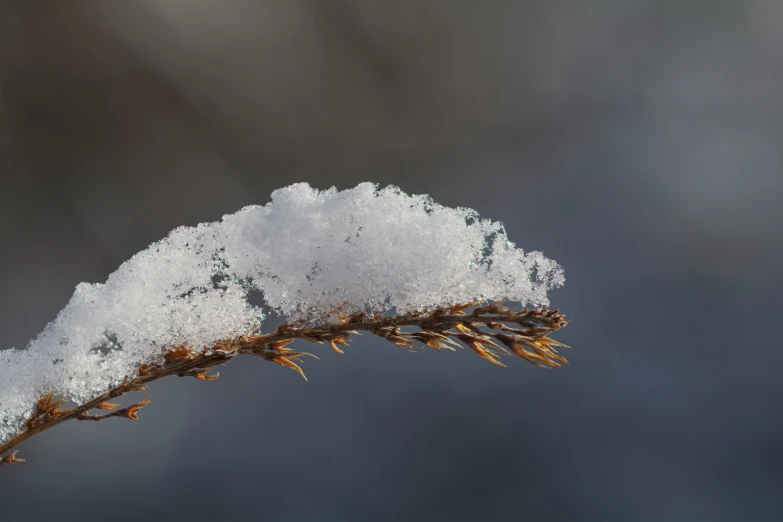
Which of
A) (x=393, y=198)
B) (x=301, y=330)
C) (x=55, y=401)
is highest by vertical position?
(x=393, y=198)

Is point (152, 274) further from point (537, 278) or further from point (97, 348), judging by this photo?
point (537, 278)

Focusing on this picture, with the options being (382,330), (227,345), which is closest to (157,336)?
(227,345)

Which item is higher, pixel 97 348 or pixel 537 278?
pixel 537 278

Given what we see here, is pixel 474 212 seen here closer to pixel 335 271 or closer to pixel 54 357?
pixel 335 271
